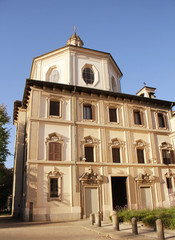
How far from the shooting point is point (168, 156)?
72.6 feet

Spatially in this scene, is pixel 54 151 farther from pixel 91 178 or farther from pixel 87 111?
pixel 87 111

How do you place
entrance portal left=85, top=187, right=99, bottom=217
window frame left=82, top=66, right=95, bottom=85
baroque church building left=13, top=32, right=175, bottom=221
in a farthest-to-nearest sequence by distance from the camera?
window frame left=82, top=66, right=95, bottom=85
entrance portal left=85, top=187, right=99, bottom=217
baroque church building left=13, top=32, right=175, bottom=221

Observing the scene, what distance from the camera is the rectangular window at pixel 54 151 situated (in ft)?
58.4

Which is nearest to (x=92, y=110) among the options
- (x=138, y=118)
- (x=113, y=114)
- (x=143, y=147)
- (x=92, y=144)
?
(x=113, y=114)

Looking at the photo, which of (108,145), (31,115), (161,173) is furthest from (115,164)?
(31,115)

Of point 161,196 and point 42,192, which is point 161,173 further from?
point 42,192

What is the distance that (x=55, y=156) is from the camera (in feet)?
58.6

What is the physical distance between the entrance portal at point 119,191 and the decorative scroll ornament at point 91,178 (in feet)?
5.71

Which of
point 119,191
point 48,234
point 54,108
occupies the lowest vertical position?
point 48,234

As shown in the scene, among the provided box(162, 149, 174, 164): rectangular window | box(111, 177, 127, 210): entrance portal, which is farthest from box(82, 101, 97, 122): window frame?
box(162, 149, 174, 164): rectangular window

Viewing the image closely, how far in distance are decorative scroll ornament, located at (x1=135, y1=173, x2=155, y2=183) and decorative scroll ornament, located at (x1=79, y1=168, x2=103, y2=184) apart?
3664 millimetres

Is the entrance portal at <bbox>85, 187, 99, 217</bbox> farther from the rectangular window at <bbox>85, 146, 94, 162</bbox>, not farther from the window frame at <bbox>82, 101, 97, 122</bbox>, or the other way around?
the window frame at <bbox>82, 101, 97, 122</bbox>

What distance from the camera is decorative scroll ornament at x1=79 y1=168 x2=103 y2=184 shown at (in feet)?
58.5

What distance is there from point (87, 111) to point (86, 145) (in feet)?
11.3
